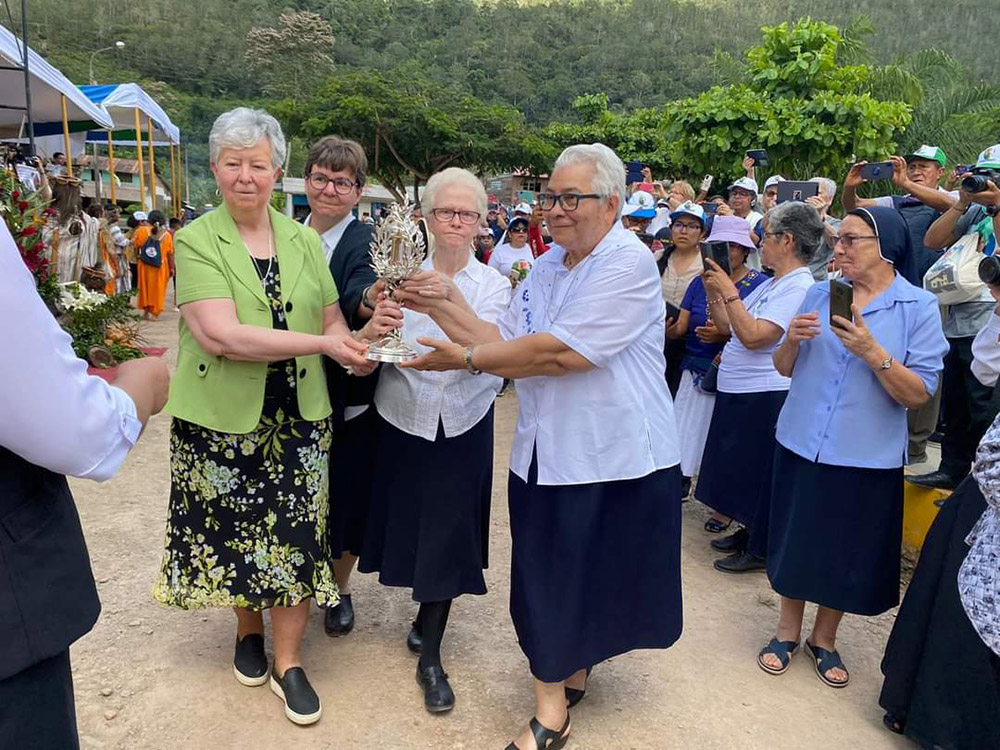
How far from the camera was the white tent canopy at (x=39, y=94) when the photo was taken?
339 inches

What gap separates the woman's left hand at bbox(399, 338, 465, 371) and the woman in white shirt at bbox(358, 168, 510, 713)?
247mm

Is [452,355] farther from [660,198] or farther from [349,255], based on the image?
[660,198]

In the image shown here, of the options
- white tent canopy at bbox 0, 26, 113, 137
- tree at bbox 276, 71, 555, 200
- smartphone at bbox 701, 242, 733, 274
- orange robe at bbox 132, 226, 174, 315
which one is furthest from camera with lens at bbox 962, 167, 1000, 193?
tree at bbox 276, 71, 555, 200

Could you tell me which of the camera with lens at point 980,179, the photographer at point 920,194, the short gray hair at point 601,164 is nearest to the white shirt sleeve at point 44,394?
the short gray hair at point 601,164

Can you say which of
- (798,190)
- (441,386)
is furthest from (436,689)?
(798,190)

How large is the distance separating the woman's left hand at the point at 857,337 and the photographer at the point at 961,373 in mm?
1637

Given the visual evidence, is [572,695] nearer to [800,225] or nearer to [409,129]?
[800,225]

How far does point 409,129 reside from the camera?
2620 centimetres

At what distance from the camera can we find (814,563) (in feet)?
9.63

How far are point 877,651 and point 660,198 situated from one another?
6.35m

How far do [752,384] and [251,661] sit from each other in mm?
2872

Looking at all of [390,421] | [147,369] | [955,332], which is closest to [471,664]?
[390,421]

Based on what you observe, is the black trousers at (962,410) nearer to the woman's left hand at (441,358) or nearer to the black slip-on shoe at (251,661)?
the woman's left hand at (441,358)

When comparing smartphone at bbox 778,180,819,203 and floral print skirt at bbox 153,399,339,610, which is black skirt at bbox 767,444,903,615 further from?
smartphone at bbox 778,180,819,203
